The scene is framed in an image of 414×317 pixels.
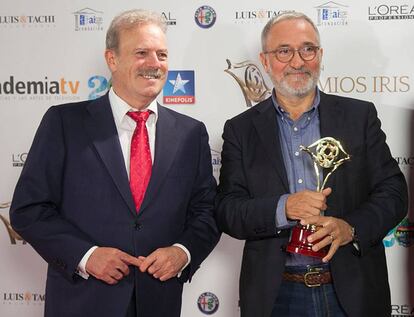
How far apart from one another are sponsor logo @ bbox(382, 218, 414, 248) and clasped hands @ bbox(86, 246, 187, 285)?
4.03ft

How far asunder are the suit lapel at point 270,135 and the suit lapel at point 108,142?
509 mm

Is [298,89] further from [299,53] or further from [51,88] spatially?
[51,88]

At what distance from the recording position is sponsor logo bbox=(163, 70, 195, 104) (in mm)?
2965

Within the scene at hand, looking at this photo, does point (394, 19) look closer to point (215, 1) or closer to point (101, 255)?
point (215, 1)

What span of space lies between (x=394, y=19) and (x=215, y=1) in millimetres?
847

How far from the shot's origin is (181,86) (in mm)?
2973

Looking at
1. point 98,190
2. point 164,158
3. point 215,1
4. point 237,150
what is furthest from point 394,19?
point 98,190

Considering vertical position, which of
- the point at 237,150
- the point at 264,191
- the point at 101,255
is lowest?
the point at 101,255

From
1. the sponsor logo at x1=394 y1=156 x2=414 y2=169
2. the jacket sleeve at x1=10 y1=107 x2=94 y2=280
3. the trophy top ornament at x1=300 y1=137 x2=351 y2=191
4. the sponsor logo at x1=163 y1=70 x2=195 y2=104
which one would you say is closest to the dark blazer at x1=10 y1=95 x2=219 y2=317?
the jacket sleeve at x1=10 y1=107 x2=94 y2=280

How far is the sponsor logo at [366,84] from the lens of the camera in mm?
2836

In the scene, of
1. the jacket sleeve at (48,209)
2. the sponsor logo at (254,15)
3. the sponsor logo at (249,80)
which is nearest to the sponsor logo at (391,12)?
the sponsor logo at (254,15)

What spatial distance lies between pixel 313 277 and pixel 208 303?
1.07 m

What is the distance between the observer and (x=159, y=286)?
7.07 ft

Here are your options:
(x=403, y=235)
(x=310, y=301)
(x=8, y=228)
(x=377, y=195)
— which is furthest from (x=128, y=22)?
(x=403, y=235)
